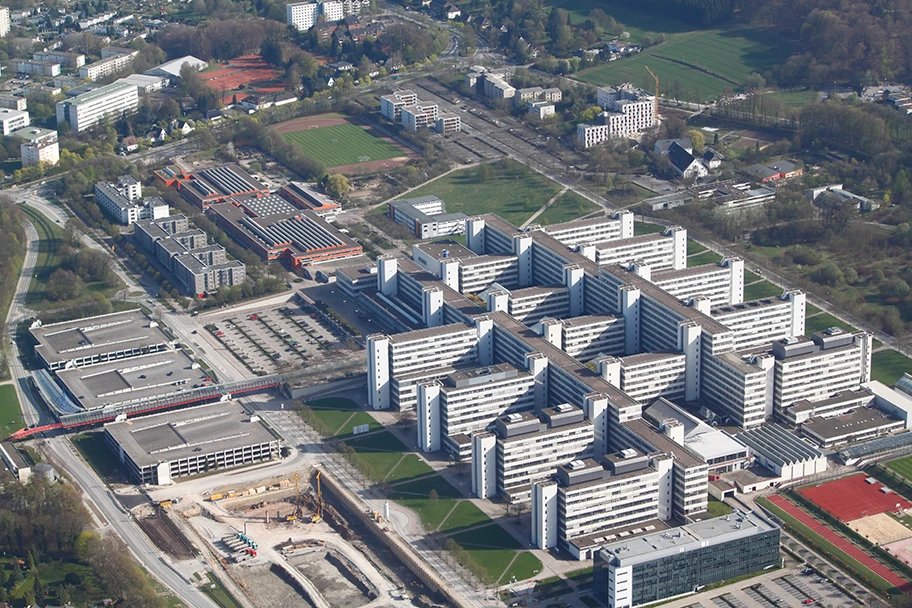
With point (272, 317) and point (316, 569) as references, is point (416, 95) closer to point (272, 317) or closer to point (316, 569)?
point (272, 317)

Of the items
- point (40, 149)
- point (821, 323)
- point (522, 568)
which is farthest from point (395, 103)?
point (522, 568)

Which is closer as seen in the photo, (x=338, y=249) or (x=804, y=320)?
(x=804, y=320)

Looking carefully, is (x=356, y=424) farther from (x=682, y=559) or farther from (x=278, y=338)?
(x=682, y=559)

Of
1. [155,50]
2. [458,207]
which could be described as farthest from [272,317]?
[155,50]

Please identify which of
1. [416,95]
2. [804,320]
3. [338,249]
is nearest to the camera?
[804,320]

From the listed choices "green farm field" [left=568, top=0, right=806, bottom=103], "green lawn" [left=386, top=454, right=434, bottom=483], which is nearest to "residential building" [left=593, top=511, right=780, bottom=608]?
"green lawn" [left=386, top=454, right=434, bottom=483]

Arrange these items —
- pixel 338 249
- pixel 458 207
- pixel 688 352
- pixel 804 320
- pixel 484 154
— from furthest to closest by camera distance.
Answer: pixel 484 154 < pixel 458 207 < pixel 338 249 < pixel 804 320 < pixel 688 352

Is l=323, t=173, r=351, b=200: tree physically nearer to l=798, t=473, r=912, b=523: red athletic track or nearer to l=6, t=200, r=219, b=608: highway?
l=6, t=200, r=219, b=608: highway

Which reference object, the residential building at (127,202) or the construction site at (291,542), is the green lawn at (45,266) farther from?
the construction site at (291,542)

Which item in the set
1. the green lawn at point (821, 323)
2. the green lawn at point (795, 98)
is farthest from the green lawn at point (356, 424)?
the green lawn at point (795, 98)
